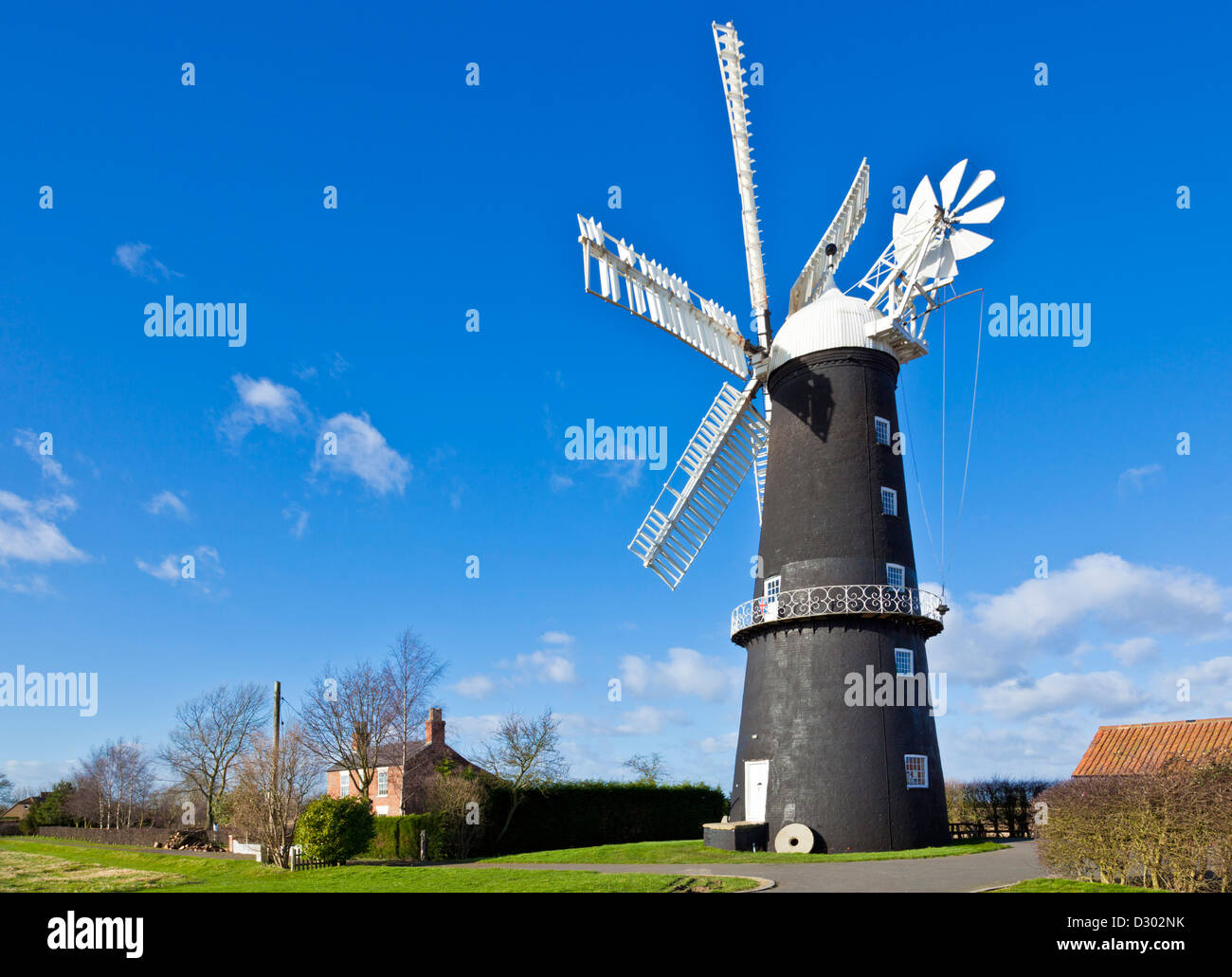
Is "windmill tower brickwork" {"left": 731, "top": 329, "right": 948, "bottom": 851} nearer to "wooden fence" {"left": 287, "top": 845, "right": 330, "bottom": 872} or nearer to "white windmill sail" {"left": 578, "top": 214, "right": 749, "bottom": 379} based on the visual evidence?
"white windmill sail" {"left": 578, "top": 214, "right": 749, "bottom": 379}

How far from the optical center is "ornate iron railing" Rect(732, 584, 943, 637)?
22281 mm

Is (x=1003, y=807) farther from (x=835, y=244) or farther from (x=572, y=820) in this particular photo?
(x=835, y=244)

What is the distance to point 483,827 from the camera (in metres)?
30.2

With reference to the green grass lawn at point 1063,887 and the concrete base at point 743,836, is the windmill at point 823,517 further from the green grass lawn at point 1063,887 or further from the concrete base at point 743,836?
the green grass lawn at point 1063,887

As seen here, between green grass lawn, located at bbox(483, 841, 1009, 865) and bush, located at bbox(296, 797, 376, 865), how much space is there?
12.9 ft

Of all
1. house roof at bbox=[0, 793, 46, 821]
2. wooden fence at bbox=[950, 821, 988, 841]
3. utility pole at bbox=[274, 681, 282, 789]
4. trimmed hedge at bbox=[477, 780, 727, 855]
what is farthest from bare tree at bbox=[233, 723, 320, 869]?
house roof at bbox=[0, 793, 46, 821]

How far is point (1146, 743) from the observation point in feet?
83.7

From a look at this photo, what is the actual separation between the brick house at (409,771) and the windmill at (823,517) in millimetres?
18096
